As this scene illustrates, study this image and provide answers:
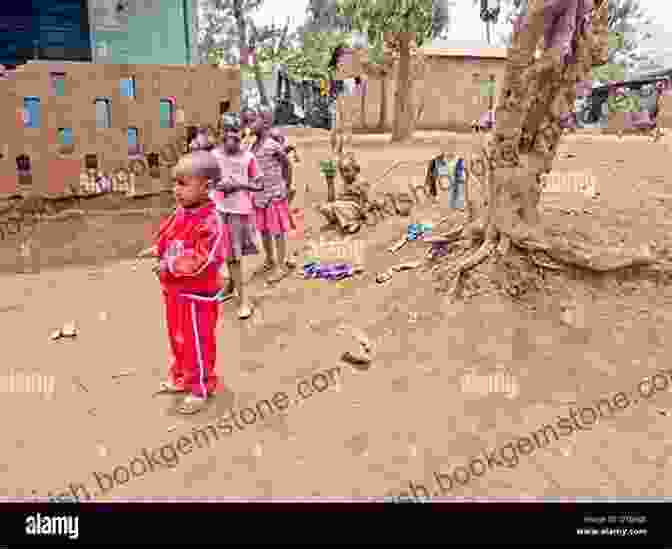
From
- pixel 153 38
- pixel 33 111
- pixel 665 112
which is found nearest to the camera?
pixel 33 111

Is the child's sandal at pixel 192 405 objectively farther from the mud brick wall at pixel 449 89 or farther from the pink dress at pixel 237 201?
the mud brick wall at pixel 449 89

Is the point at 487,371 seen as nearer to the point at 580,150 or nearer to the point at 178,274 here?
the point at 178,274

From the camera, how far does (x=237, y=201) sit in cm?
493

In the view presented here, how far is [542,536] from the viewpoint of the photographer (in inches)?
91.5

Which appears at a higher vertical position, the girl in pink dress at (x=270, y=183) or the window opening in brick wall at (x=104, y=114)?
the window opening in brick wall at (x=104, y=114)

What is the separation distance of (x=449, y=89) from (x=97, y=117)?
14.8m

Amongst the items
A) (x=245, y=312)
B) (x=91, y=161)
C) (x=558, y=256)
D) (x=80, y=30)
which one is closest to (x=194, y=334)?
(x=245, y=312)

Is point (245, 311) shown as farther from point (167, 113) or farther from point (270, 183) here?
point (167, 113)

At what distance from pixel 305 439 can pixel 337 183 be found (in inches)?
307

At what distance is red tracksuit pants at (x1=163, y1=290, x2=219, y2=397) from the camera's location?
3197 millimetres

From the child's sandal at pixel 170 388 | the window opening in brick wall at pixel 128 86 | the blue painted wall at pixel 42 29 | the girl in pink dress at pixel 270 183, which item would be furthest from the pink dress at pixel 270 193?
the blue painted wall at pixel 42 29

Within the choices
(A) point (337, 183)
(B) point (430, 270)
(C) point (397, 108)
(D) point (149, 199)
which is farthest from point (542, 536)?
(C) point (397, 108)

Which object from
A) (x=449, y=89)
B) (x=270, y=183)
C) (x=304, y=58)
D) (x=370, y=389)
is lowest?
(x=370, y=389)

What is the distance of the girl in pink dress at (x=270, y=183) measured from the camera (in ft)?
18.0
